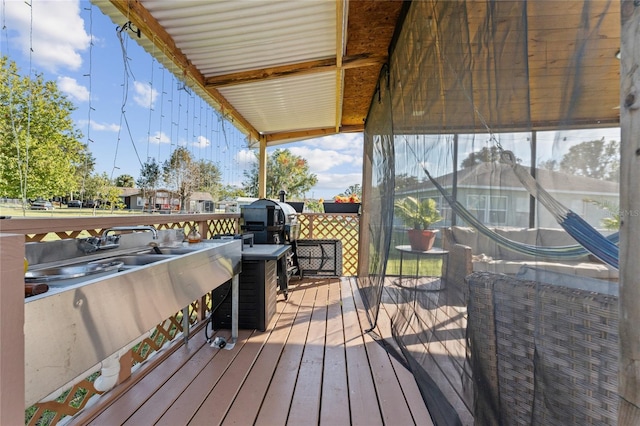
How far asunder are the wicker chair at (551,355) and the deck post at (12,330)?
1.18m

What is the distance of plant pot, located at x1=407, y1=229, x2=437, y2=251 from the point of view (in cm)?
161

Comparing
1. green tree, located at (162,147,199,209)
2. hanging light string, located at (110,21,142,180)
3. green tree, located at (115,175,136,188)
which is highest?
hanging light string, located at (110,21,142,180)

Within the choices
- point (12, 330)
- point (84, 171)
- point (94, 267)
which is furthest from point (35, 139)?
point (12, 330)

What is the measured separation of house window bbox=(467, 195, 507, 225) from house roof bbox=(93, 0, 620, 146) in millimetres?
230

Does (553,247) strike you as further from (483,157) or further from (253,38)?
(253,38)

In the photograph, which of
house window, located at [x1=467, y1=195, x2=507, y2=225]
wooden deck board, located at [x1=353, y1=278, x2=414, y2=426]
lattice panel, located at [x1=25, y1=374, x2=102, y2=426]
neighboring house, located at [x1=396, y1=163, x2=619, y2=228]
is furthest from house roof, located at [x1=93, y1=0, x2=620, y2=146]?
lattice panel, located at [x1=25, y1=374, x2=102, y2=426]

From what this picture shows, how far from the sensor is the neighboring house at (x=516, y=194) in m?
0.62

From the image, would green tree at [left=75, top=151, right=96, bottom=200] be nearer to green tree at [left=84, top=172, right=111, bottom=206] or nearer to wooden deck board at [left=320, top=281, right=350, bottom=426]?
green tree at [left=84, top=172, right=111, bottom=206]

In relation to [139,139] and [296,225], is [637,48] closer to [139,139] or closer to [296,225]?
[139,139]

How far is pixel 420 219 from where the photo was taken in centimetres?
180

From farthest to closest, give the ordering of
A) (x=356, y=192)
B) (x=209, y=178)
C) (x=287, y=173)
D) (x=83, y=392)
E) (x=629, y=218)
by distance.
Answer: (x=287, y=173), (x=356, y=192), (x=209, y=178), (x=83, y=392), (x=629, y=218)

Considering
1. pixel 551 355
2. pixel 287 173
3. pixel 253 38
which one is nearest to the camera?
pixel 551 355

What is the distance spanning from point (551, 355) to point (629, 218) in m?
0.42

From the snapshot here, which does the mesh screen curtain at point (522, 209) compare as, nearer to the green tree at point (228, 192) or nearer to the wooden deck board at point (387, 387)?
the wooden deck board at point (387, 387)
